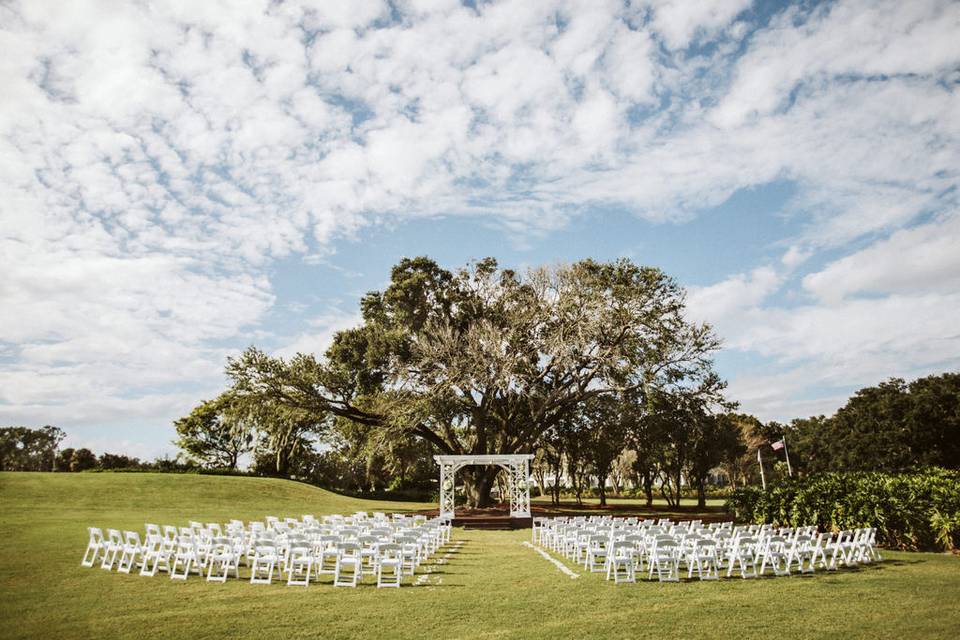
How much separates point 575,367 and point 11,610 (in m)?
24.7

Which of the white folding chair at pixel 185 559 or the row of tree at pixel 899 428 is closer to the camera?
the white folding chair at pixel 185 559

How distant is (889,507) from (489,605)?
12.3m

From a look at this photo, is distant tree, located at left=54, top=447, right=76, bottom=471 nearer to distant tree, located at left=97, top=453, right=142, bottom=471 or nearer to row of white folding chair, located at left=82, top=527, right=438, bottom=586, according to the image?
distant tree, located at left=97, top=453, right=142, bottom=471

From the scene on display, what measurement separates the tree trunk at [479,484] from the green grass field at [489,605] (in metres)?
19.2

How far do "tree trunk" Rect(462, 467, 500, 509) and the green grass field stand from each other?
19.2 m

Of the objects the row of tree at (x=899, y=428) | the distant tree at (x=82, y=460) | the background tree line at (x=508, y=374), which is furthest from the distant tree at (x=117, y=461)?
the row of tree at (x=899, y=428)

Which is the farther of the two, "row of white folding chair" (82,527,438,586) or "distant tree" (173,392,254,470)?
"distant tree" (173,392,254,470)

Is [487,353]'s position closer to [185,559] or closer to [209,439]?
[185,559]

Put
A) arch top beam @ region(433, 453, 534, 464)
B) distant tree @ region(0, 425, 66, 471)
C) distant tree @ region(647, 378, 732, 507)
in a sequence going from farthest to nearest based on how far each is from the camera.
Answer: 1. distant tree @ region(0, 425, 66, 471)
2. distant tree @ region(647, 378, 732, 507)
3. arch top beam @ region(433, 453, 534, 464)

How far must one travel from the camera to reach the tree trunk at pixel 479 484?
32.6 meters

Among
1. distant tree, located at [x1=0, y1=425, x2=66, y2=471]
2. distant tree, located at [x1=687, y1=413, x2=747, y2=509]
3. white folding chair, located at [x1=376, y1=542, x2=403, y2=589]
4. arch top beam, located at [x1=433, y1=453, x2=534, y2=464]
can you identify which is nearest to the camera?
white folding chair, located at [x1=376, y1=542, x2=403, y2=589]

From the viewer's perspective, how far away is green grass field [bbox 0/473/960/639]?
670 cm

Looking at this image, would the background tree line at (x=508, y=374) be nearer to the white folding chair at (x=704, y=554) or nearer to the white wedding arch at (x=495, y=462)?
the white wedding arch at (x=495, y=462)

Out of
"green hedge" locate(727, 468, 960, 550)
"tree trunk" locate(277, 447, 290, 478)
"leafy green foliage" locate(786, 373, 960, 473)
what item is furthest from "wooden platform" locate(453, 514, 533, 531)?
"leafy green foliage" locate(786, 373, 960, 473)
